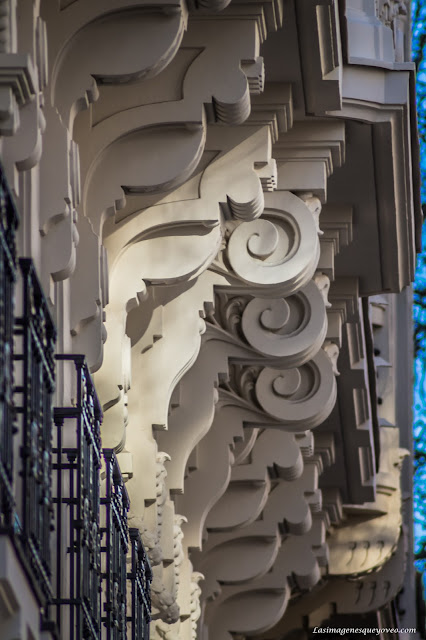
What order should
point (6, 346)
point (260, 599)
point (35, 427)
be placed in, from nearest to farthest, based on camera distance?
1. point (6, 346)
2. point (35, 427)
3. point (260, 599)

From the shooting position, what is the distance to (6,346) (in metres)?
4.72

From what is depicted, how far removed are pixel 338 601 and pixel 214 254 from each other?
9.04 meters

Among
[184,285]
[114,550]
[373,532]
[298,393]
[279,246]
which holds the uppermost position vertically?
[373,532]

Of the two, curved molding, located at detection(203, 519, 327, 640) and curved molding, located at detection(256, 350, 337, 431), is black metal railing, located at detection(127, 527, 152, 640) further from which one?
curved molding, located at detection(203, 519, 327, 640)

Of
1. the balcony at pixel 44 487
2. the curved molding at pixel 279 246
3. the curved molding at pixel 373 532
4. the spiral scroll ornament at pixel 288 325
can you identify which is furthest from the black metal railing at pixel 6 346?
the curved molding at pixel 373 532

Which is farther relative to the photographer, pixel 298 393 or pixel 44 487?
pixel 298 393

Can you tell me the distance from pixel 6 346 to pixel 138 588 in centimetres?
365

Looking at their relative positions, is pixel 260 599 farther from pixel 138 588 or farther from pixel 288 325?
pixel 138 588

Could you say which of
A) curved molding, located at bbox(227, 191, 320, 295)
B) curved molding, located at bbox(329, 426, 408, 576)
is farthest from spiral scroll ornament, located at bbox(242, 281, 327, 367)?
curved molding, located at bbox(329, 426, 408, 576)

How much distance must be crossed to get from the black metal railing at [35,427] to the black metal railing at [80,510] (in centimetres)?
50

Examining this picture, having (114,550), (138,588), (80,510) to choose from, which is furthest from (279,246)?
(80,510)

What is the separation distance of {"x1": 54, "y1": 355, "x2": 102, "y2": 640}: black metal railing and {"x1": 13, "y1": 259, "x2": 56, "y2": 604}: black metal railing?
0.50 m

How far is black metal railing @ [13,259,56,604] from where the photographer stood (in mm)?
5133

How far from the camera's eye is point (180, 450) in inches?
383
